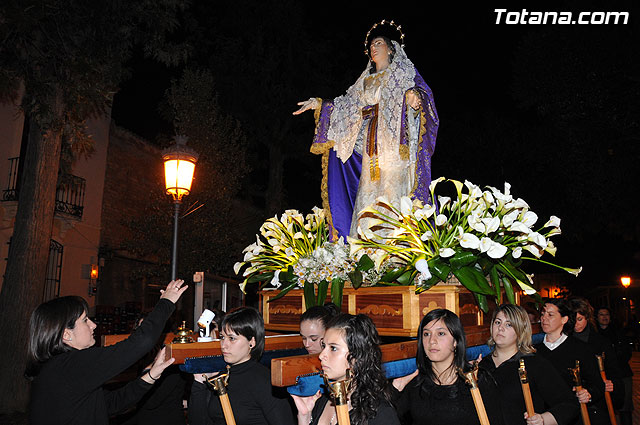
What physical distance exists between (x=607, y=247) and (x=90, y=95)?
82.7 ft

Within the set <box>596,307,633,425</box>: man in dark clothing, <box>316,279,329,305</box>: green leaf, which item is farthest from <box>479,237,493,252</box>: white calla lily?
<box>596,307,633,425</box>: man in dark clothing

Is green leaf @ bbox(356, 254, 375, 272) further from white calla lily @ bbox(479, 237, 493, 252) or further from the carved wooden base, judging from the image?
white calla lily @ bbox(479, 237, 493, 252)

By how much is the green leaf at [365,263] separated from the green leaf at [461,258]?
0.61 meters

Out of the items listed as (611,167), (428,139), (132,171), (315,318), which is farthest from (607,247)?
(315,318)

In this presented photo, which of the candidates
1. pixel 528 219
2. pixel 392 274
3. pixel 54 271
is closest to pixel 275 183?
pixel 54 271

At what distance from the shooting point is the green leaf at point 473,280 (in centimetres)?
355

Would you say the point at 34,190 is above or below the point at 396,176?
above

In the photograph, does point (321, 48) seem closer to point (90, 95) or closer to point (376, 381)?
point (90, 95)

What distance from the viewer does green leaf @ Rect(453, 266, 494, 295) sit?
355 centimetres

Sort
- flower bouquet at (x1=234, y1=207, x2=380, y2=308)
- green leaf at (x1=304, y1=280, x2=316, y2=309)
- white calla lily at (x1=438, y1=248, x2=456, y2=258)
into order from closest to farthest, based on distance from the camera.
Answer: white calla lily at (x1=438, y1=248, x2=456, y2=258) < flower bouquet at (x1=234, y1=207, x2=380, y2=308) < green leaf at (x1=304, y1=280, x2=316, y2=309)

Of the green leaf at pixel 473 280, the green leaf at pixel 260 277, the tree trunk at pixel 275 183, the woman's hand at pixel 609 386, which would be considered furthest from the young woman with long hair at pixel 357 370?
the tree trunk at pixel 275 183

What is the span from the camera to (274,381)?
2.36 meters

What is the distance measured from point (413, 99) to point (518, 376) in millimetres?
2651

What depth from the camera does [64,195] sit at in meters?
15.8
